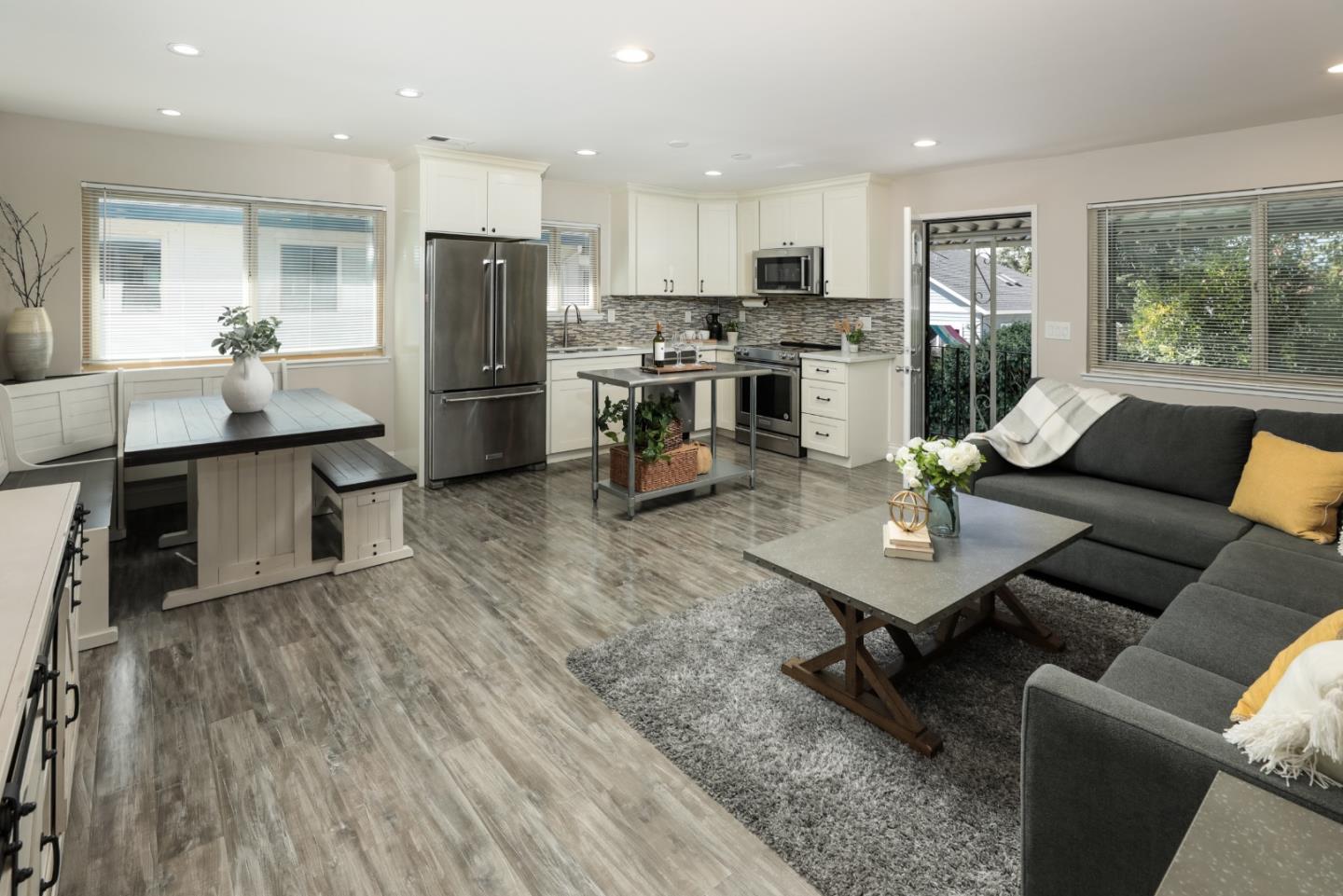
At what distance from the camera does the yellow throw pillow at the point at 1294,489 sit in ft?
9.34

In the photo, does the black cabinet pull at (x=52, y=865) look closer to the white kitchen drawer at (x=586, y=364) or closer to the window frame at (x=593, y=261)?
the white kitchen drawer at (x=586, y=364)

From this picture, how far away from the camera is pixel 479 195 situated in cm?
522

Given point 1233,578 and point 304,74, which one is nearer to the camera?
point 1233,578

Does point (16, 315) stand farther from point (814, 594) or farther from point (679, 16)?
point (814, 594)

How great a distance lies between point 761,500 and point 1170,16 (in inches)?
129

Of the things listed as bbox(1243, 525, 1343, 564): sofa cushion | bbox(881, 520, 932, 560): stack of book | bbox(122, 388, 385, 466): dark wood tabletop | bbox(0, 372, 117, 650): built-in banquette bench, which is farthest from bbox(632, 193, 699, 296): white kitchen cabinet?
bbox(1243, 525, 1343, 564): sofa cushion

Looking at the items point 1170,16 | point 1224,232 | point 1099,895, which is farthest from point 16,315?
point 1224,232

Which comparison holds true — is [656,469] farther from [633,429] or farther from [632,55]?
[632,55]

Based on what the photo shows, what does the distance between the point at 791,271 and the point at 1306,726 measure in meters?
5.64

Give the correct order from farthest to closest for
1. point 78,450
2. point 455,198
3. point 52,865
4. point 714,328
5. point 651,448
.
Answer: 1. point 714,328
2. point 455,198
3. point 651,448
4. point 78,450
5. point 52,865

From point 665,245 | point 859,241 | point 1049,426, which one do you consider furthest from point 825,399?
point 1049,426

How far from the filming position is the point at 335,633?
2.97 meters

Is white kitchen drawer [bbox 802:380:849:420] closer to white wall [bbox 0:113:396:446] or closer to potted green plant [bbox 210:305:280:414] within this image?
white wall [bbox 0:113:396:446]

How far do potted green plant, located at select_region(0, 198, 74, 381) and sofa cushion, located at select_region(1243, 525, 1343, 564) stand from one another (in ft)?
19.4
